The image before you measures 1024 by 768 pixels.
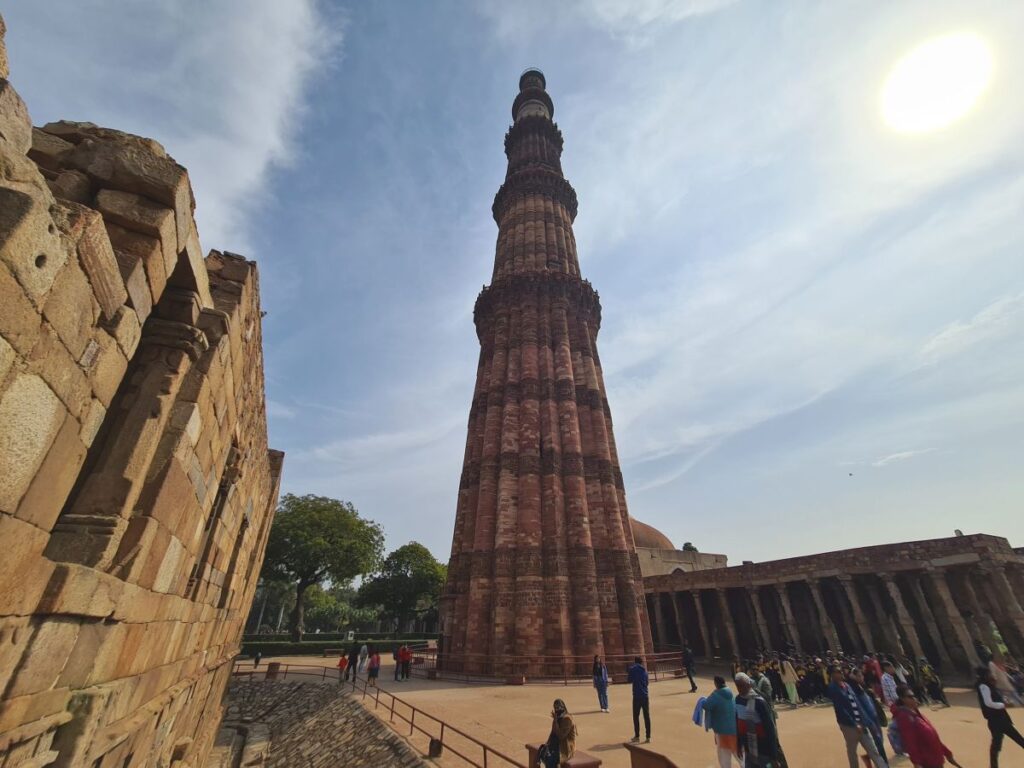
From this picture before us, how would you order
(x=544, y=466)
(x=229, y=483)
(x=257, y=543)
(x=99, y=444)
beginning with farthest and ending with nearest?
(x=544, y=466) < (x=257, y=543) < (x=229, y=483) < (x=99, y=444)

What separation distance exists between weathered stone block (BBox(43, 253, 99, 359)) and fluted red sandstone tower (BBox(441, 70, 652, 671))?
16320mm

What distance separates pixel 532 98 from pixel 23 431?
4390 cm

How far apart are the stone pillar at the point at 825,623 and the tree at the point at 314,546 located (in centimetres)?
2662

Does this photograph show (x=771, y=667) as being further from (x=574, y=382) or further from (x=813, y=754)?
(x=574, y=382)

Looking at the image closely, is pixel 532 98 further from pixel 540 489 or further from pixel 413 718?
pixel 413 718

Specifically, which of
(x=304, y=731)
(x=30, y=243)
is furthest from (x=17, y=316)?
(x=304, y=731)

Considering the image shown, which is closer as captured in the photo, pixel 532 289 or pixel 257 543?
pixel 257 543

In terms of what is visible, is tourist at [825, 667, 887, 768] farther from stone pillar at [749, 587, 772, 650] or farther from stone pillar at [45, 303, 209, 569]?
stone pillar at [749, 587, 772, 650]

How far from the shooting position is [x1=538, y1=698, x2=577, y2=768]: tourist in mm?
5512

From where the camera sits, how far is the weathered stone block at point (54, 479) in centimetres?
223

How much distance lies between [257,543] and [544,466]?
1154 centimetres

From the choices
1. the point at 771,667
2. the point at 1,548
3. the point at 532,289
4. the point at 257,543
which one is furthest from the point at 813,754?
the point at 532,289

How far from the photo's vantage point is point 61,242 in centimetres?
216

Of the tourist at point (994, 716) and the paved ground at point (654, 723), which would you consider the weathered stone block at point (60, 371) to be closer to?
the paved ground at point (654, 723)
